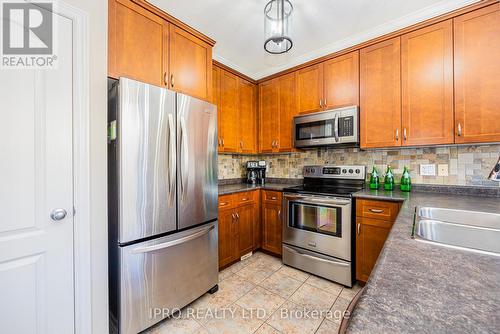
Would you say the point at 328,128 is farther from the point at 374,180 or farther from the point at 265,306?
the point at 265,306

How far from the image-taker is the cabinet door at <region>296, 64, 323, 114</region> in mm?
2506

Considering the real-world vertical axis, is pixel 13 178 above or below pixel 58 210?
above

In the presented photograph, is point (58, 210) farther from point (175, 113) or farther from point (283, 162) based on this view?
point (283, 162)

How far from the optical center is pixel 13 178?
1083mm

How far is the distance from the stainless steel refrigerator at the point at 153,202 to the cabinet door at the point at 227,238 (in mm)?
464

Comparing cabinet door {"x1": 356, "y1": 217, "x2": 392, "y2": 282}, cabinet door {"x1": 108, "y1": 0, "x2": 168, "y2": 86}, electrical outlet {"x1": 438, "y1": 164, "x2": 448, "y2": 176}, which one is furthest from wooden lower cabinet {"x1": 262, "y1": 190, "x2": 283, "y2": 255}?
cabinet door {"x1": 108, "y1": 0, "x2": 168, "y2": 86}

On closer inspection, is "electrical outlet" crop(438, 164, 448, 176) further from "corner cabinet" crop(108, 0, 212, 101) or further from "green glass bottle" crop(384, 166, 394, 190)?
"corner cabinet" crop(108, 0, 212, 101)

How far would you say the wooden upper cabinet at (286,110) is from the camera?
108 inches

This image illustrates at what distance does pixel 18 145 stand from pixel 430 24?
10.2 feet

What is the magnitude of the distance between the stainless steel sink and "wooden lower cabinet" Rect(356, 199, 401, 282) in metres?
0.45

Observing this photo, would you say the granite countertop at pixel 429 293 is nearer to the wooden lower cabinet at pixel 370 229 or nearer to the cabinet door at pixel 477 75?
the wooden lower cabinet at pixel 370 229

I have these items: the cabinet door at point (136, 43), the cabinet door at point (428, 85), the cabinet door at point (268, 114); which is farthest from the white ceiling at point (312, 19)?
the cabinet door at point (268, 114)

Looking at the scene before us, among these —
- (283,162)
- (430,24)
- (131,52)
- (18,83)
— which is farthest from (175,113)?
(430,24)

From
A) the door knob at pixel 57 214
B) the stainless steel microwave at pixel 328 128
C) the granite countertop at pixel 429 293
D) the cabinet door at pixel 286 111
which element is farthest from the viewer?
the cabinet door at pixel 286 111
